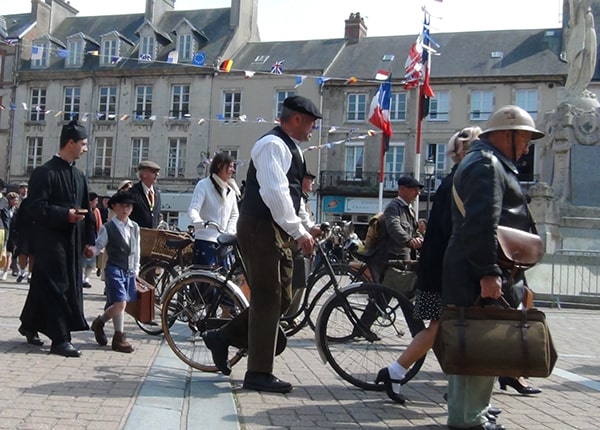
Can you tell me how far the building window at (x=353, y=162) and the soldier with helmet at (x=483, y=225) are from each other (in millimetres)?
36758

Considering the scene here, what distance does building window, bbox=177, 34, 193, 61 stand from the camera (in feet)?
146

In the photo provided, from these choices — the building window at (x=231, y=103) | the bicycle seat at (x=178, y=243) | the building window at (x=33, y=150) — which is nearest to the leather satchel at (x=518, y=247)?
the bicycle seat at (x=178, y=243)

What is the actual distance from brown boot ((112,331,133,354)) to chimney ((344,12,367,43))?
39123 millimetres

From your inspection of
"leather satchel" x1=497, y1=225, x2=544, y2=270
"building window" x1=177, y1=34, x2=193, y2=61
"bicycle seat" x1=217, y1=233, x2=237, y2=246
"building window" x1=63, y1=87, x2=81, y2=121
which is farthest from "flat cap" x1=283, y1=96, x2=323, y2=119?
"building window" x1=63, y1=87, x2=81, y2=121

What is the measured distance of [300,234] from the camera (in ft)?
15.0

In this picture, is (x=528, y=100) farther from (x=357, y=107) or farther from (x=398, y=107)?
(x=357, y=107)

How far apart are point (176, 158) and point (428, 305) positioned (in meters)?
39.4

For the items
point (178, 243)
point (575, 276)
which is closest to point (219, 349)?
point (178, 243)

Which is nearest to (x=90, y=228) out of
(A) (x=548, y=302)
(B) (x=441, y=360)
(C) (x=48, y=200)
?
(C) (x=48, y=200)

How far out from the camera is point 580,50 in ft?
56.3

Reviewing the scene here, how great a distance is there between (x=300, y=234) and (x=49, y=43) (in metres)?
45.8

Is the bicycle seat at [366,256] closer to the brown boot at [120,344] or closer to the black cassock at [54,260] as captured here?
the brown boot at [120,344]

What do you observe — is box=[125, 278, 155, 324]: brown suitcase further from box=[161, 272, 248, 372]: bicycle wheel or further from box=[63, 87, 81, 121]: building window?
box=[63, 87, 81, 121]: building window

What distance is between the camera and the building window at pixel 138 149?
4369cm
